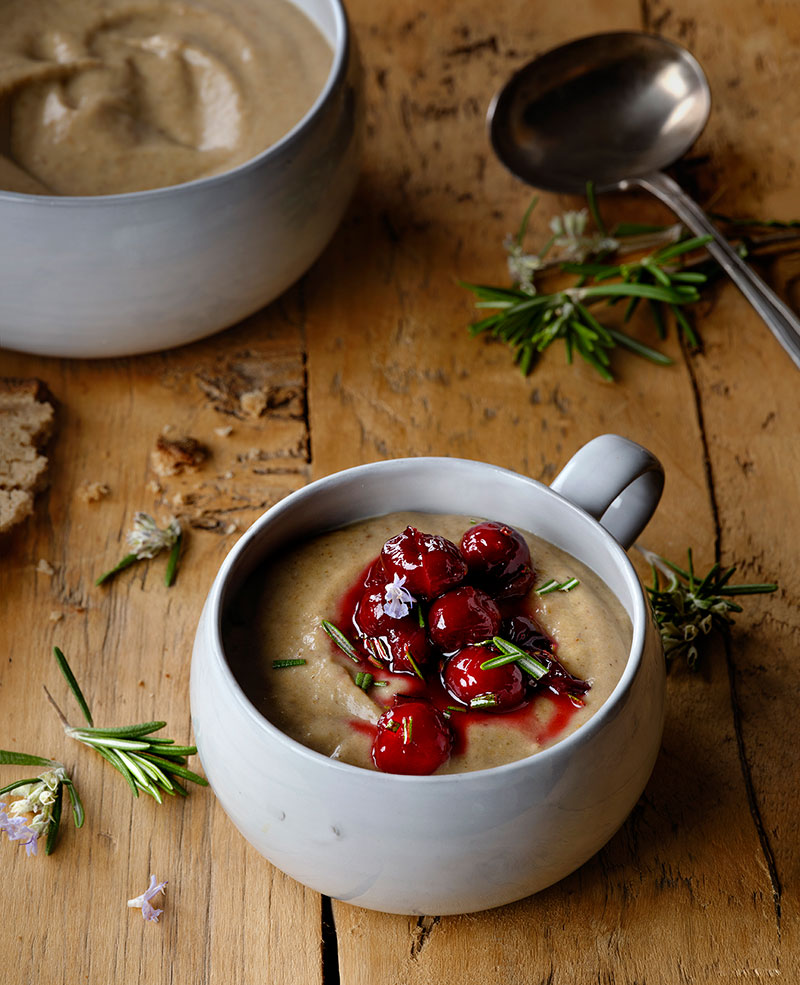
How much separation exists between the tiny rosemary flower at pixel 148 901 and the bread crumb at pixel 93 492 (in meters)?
0.50

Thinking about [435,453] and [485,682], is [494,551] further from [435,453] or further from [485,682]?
[435,453]

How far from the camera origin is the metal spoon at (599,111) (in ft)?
5.55

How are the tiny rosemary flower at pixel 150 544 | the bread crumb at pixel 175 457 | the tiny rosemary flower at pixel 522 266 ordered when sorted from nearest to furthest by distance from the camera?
the tiny rosemary flower at pixel 150 544
the bread crumb at pixel 175 457
the tiny rosemary flower at pixel 522 266

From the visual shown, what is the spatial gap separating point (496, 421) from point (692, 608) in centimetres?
38

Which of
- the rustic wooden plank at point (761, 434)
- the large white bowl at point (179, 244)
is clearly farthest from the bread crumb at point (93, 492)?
the rustic wooden plank at point (761, 434)

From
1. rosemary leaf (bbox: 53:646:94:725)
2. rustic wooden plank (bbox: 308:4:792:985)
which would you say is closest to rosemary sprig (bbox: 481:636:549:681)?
rustic wooden plank (bbox: 308:4:792:985)

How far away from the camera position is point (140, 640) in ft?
4.06

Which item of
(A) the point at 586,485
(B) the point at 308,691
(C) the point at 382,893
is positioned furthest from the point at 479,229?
(C) the point at 382,893

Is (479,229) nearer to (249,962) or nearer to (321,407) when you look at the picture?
(321,407)

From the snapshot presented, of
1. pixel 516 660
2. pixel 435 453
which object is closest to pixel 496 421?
pixel 435 453

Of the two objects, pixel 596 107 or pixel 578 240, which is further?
pixel 596 107

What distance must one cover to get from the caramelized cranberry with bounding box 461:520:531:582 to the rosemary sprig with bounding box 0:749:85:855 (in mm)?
461

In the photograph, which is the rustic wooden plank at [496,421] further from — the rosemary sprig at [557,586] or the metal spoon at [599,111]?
the rosemary sprig at [557,586]

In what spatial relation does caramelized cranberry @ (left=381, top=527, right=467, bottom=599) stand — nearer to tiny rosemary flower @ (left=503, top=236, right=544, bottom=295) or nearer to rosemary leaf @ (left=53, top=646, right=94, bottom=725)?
rosemary leaf @ (left=53, top=646, right=94, bottom=725)
